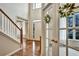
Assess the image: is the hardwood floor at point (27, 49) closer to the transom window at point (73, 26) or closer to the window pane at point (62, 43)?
the window pane at point (62, 43)

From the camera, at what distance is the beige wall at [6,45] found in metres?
1.58

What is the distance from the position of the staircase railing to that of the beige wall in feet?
0.17

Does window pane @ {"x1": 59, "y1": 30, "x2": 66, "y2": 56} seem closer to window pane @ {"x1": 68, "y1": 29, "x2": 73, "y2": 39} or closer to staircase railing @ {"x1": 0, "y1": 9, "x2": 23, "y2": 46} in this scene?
window pane @ {"x1": 68, "y1": 29, "x2": 73, "y2": 39}

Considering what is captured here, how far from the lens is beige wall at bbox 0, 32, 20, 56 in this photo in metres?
1.58

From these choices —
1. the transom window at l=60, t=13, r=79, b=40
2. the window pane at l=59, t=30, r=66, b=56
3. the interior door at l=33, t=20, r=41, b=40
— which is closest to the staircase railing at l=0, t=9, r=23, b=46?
the interior door at l=33, t=20, r=41, b=40

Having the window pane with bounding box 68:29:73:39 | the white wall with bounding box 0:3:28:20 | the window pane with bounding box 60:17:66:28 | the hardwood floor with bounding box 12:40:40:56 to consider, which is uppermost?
the white wall with bounding box 0:3:28:20

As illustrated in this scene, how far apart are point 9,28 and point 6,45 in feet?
0.71

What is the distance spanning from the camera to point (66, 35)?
160 centimetres

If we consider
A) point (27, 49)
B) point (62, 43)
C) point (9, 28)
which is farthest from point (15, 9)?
point (62, 43)

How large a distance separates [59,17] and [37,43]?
0.44m

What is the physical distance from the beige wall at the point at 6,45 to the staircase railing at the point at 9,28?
5 cm

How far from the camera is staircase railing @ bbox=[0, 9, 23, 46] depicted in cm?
156

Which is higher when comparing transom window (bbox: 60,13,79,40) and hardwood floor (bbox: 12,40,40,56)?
transom window (bbox: 60,13,79,40)

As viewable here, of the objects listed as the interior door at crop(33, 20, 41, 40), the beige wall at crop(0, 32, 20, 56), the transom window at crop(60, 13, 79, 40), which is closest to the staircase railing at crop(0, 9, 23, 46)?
the beige wall at crop(0, 32, 20, 56)
